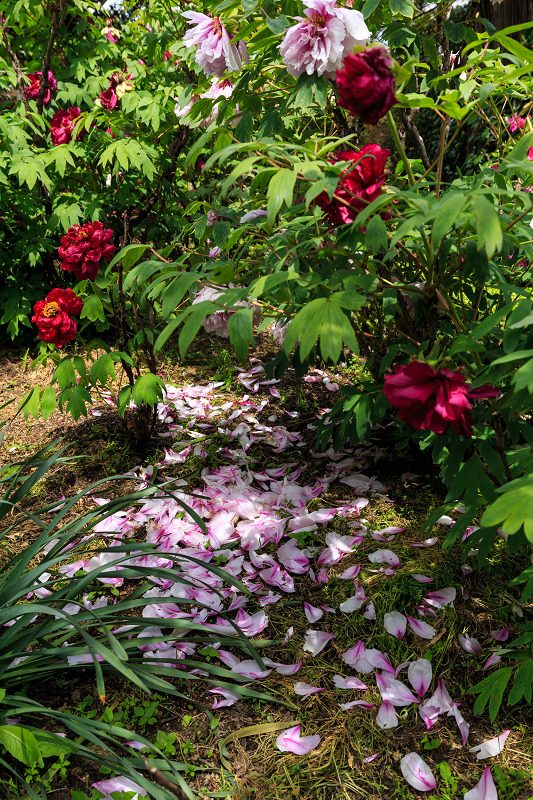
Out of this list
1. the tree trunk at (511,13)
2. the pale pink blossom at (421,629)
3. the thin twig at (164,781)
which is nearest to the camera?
the thin twig at (164,781)

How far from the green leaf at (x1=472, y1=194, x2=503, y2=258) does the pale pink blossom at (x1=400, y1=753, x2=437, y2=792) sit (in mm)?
1082

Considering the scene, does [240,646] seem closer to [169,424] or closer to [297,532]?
[297,532]

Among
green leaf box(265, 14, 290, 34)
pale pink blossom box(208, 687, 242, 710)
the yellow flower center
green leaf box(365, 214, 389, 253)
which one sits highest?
green leaf box(265, 14, 290, 34)

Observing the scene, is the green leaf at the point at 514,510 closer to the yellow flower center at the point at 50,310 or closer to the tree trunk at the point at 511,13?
the yellow flower center at the point at 50,310

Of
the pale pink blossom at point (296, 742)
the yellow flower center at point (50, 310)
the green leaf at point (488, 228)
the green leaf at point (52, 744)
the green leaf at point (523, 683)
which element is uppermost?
the green leaf at point (488, 228)

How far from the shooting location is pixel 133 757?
128 cm

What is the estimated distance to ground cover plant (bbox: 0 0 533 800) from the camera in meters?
1.07

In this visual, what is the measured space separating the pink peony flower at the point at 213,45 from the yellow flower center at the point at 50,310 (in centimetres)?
96

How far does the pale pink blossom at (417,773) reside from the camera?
122cm

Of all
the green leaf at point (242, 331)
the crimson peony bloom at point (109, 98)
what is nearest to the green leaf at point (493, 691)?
the green leaf at point (242, 331)

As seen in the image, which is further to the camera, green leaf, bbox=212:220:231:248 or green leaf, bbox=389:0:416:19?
green leaf, bbox=212:220:231:248

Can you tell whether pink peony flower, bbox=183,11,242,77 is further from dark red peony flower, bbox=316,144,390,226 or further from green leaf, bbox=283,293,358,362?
green leaf, bbox=283,293,358,362

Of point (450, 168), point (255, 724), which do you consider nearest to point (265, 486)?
point (255, 724)

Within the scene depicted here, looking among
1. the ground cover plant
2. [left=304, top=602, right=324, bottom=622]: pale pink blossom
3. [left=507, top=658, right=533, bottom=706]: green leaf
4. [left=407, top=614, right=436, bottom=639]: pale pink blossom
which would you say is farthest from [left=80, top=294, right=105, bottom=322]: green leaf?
[left=507, top=658, right=533, bottom=706]: green leaf
